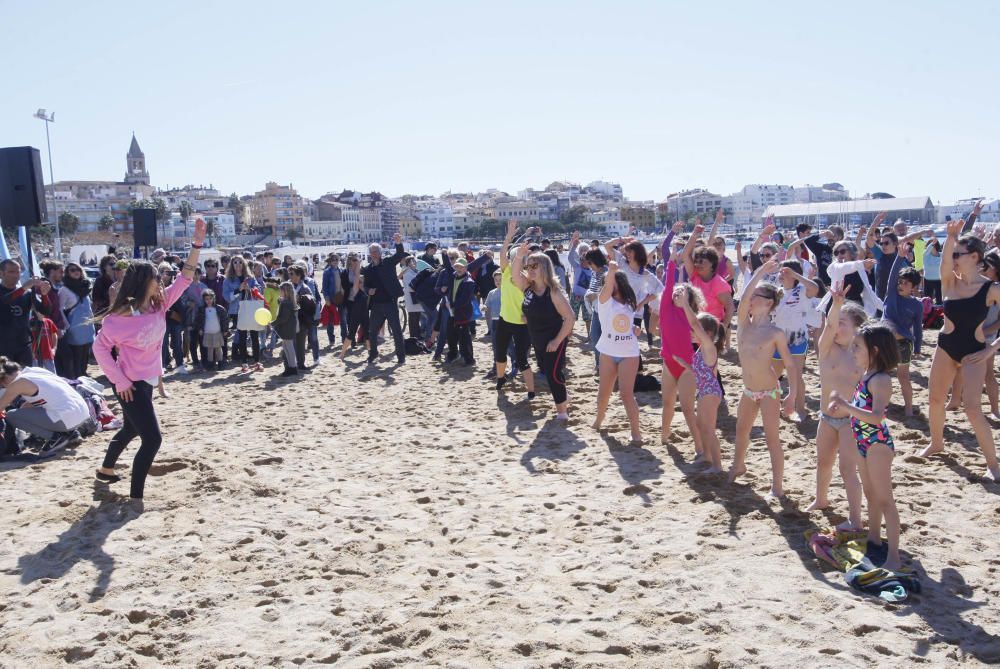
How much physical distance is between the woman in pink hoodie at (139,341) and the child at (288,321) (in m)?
4.79

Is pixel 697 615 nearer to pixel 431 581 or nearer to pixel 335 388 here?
pixel 431 581

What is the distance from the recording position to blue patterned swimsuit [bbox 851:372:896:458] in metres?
3.85

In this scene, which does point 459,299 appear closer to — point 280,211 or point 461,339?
point 461,339

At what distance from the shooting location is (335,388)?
30.2 feet

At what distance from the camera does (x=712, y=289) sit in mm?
6242

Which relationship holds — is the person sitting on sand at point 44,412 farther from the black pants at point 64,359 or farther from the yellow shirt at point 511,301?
the yellow shirt at point 511,301

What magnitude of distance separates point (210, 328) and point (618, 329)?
6.33 meters

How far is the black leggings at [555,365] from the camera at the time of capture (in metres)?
6.90

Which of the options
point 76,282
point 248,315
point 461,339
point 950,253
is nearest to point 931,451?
point 950,253

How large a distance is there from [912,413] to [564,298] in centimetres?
309

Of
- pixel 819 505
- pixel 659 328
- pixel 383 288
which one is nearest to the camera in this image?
pixel 819 505

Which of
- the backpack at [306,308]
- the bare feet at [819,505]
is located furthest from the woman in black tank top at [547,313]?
the backpack at [306,308]

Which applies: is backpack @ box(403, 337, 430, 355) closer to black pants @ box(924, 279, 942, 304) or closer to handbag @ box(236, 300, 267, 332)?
handbag @ box(236, 300, 267, 332)

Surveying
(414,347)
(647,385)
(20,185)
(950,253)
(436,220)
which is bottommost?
(647,385)
